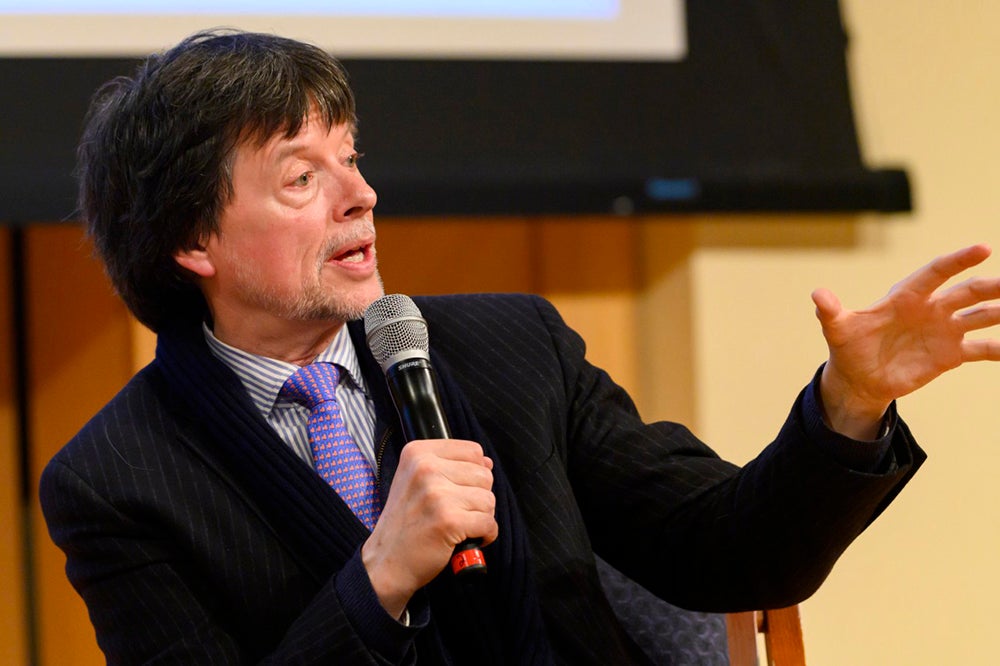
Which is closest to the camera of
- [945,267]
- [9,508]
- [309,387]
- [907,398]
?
[945,267]

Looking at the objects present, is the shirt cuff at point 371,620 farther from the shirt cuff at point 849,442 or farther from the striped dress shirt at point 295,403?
the shirt cuff at point 849,442

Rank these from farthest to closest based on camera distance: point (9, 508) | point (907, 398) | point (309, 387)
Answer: point (907, 398) < point (9, 508) < point (309, 387)

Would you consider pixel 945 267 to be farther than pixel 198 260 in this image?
No

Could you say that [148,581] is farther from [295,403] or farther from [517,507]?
[517,507]

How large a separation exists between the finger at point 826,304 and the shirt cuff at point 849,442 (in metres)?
0.10

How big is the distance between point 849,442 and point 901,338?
5.0 inches

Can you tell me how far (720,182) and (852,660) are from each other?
115 cm

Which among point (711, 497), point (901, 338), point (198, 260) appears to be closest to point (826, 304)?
point (901, 338)

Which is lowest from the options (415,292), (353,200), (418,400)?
(418,400)

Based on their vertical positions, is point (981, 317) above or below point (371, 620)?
above

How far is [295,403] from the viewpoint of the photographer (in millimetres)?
1601

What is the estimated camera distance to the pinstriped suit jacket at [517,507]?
1393 millimetres

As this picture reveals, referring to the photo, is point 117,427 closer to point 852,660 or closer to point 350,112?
point 350,112

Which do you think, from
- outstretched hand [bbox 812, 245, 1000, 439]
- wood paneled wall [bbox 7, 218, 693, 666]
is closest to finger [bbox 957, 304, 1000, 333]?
outstretched hand [bbox 812, 245, 1000, 439]
